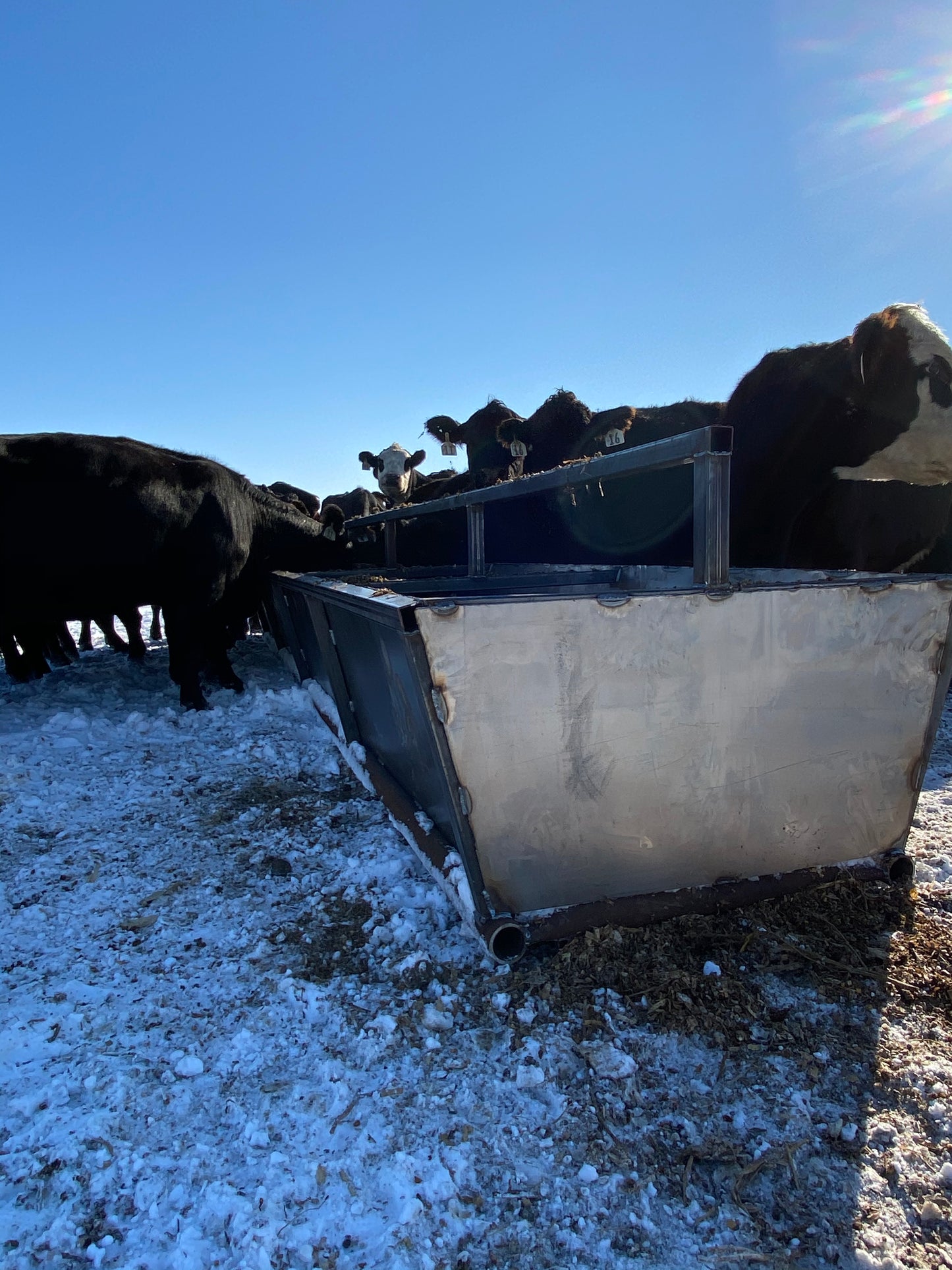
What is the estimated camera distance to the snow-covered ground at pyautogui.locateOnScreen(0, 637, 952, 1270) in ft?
4.70

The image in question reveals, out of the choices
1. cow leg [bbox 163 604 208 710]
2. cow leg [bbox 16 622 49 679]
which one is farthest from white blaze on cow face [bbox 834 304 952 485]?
cow leg [bbox 16 622 49 679]

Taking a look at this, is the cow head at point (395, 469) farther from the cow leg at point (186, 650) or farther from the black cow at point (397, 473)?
the cow leg at point (186, 650)

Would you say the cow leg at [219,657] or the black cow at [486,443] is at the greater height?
the black cow at [486,443]

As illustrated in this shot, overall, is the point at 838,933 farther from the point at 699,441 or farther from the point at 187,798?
the point at 187,798

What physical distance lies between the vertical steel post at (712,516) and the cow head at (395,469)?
10.5m

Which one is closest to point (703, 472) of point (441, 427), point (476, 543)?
point (476, 543)

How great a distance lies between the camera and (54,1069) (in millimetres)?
1860

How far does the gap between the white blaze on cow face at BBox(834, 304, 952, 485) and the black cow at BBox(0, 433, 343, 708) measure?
5.24m

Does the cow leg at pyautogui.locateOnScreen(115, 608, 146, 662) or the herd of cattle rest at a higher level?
the herd of cattle

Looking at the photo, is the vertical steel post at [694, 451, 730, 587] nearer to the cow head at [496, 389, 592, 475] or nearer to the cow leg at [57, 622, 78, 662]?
the cow head at [496, 389, 592, 475]

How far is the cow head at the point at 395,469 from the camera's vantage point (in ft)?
41.4

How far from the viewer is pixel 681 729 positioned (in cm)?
228

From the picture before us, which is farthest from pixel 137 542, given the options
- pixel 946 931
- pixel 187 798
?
pixel 946 931

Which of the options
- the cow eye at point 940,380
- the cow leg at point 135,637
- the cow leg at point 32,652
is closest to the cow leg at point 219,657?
the cow leg at point 135,637
